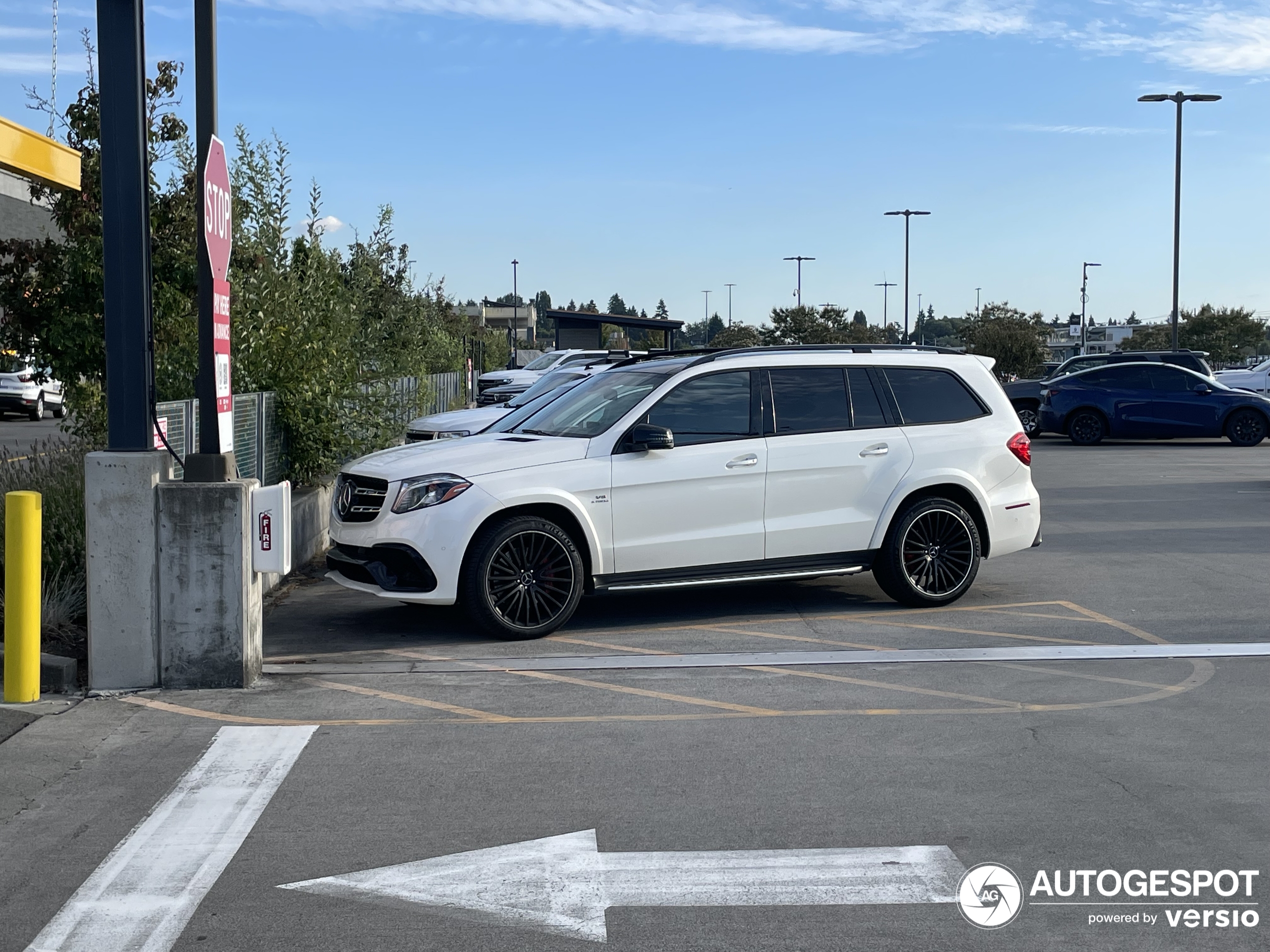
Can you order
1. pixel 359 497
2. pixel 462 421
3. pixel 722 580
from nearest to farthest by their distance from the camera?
pixel 359 497
pixel 722 580
pixel 462 421

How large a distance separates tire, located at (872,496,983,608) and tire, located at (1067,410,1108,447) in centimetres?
1862

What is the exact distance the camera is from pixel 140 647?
7.14 meters

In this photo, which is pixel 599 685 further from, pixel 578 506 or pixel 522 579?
pixel 578 506

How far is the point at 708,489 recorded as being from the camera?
894 cm

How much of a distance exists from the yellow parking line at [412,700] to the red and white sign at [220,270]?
1412mm

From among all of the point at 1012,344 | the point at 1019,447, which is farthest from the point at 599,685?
the point at 1012,344

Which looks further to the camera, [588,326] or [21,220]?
[588,326]

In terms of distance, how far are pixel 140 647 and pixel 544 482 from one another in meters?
2.62

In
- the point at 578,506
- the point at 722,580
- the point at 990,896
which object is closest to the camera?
the point at 990,896

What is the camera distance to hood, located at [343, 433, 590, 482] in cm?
850

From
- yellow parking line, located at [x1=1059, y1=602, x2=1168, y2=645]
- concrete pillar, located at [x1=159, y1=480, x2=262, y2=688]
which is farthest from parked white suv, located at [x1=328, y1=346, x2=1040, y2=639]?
concrete pillar, located at [x1=159, y1=480, x2=262, y2=688]

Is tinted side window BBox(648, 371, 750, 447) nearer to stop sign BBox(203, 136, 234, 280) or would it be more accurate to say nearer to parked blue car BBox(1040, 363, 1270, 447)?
stop sign BBox(203, 136, 234, 280)

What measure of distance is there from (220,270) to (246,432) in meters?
3.50

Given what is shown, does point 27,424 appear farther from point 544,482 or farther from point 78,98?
point 544,482
